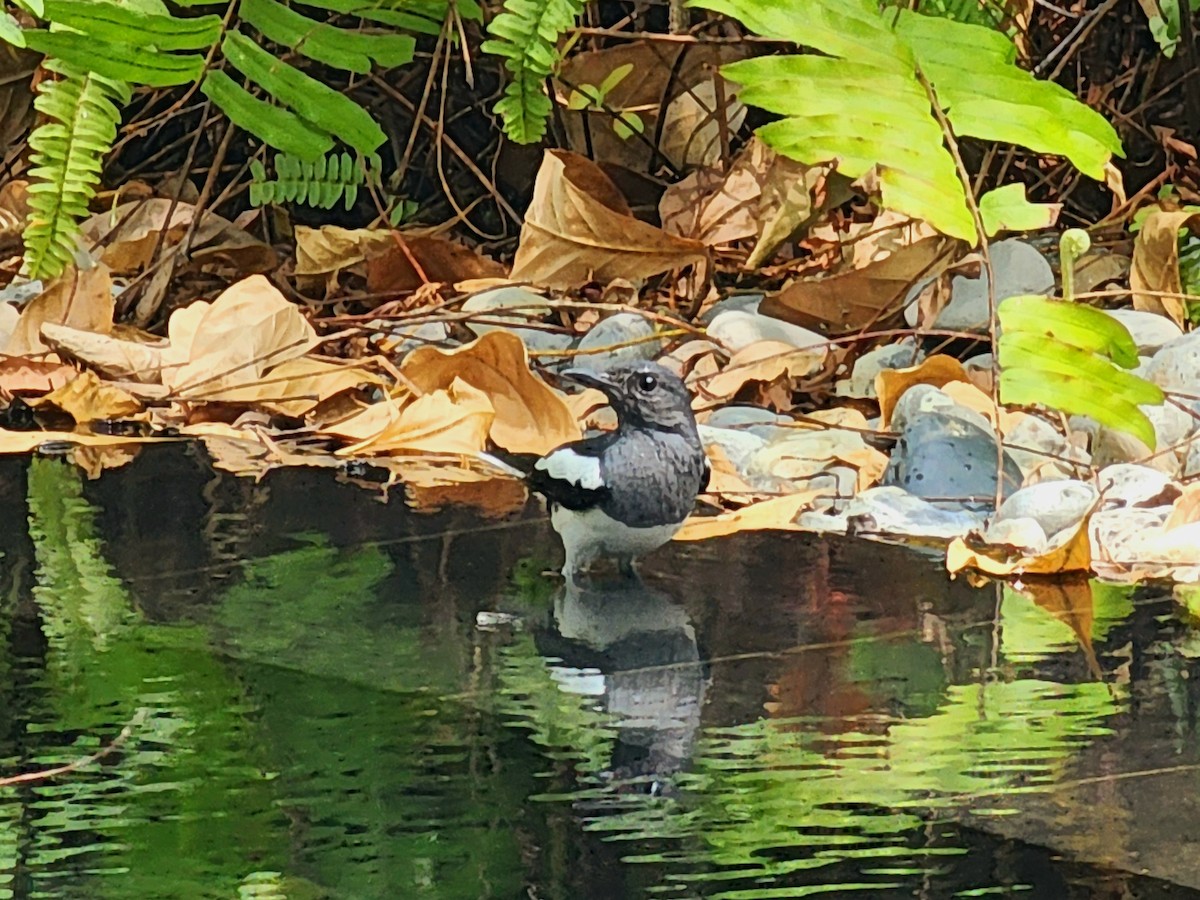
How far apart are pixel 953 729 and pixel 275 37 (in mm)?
2010

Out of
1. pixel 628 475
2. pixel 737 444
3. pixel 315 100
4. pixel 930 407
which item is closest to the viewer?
pixel 628 475

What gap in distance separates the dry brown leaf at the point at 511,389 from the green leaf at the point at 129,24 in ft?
2.14

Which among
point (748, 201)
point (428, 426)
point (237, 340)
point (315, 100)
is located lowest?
point (428, 426)

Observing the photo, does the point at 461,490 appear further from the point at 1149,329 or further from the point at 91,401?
the point at 1149,329

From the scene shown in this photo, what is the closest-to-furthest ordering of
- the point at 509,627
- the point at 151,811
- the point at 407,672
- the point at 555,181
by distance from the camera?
the point at 151,811 < the point at 407,672 < the point at 509,627 < the point at 555,181

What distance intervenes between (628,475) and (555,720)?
0.47 metres

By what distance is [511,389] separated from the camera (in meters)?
2.97

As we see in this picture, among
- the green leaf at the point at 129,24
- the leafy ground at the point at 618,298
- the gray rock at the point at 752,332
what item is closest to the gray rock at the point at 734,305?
the leafy ground at the point at 618,298

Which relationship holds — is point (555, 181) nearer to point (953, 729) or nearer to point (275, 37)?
point (275, 37)

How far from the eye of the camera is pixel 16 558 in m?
2.38

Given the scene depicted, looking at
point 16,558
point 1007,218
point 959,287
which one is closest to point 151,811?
point 16,558

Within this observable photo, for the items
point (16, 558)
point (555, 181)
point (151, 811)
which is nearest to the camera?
point (151, 811)

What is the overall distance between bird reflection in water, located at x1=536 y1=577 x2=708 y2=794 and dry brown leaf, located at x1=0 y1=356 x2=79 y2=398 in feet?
4.75

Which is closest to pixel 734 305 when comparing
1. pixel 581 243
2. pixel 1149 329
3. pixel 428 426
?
pixel 581 243
